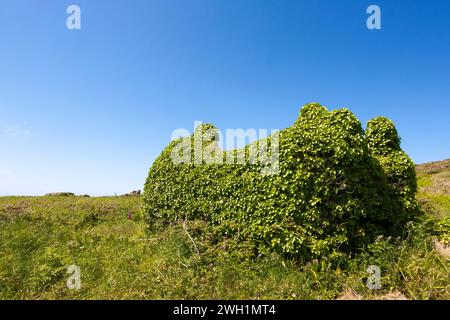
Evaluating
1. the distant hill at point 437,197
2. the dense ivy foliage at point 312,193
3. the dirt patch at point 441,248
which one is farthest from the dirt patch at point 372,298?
the distant hill at point 437,197

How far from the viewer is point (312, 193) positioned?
23.9ft

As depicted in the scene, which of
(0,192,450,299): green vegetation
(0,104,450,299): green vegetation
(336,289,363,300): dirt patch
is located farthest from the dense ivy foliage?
(336,289,363,300): dirt patch

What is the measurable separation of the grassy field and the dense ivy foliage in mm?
505

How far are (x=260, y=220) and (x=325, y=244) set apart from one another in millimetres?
1718

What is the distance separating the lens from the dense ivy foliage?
719cm

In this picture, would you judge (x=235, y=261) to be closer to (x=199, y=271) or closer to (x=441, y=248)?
(x=199, y=271)

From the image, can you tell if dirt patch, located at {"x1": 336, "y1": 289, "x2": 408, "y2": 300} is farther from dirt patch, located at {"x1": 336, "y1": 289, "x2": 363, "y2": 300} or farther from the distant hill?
the distant hill

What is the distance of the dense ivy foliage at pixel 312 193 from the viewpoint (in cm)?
719

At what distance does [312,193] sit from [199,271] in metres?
3.49
